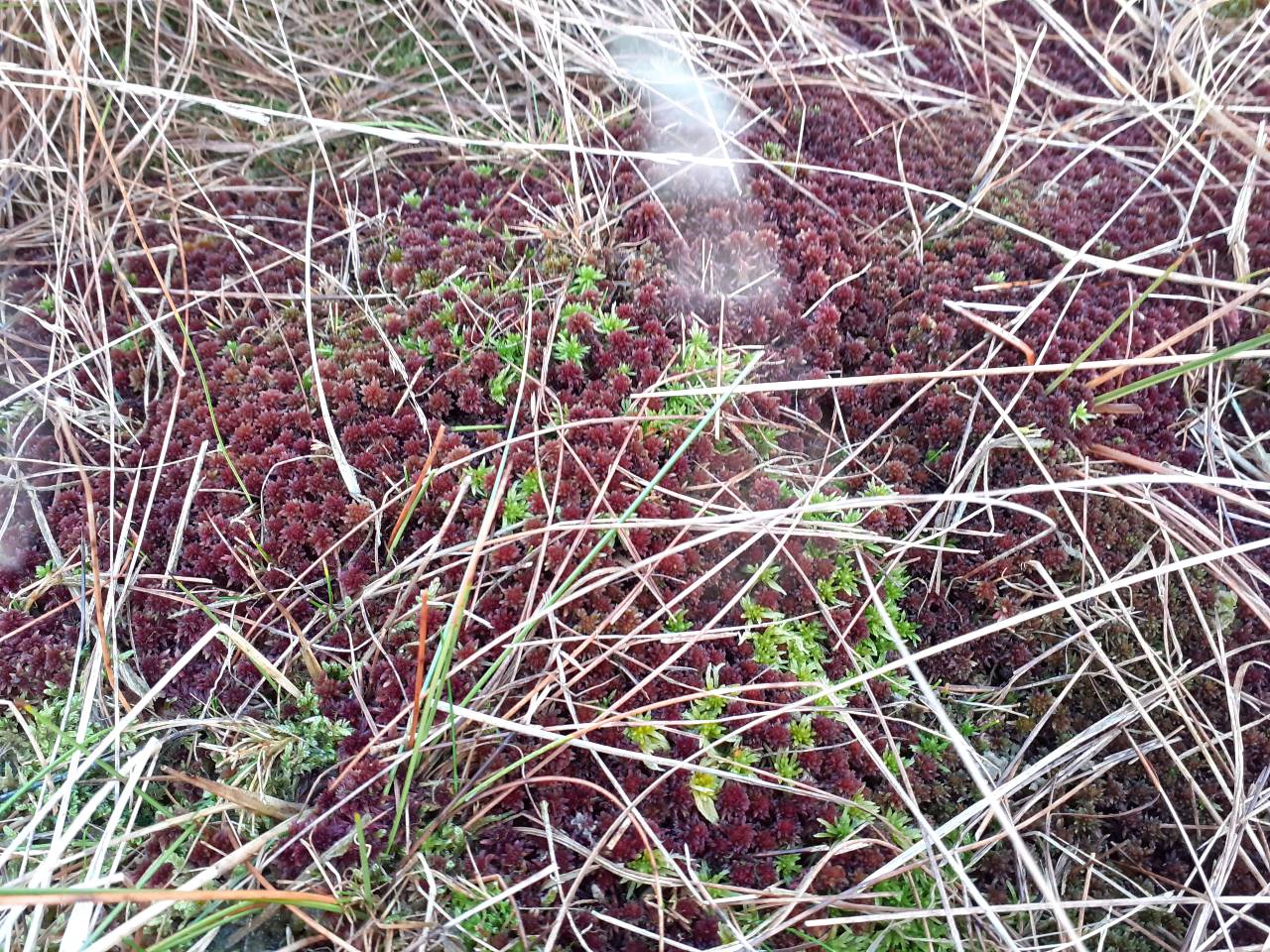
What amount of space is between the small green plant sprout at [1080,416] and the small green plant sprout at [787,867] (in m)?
1.68

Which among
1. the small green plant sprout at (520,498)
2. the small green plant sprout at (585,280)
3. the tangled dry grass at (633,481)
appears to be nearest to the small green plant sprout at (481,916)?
the tangled dry grass at (633,481)

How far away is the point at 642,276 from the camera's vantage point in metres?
2.93

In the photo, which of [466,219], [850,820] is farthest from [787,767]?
[466,219]

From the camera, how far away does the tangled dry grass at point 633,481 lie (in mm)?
2148

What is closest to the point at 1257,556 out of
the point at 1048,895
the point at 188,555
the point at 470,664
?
the point at 1048,895

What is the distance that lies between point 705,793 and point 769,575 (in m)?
0.65

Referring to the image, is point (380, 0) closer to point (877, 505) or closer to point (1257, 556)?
point (877, 505)

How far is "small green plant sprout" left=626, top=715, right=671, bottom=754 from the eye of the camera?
221 cm

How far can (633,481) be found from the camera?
254 centimetres

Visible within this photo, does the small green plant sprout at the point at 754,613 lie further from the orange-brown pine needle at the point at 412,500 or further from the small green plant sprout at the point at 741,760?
the orange-brown pine needle at the point at 412,500

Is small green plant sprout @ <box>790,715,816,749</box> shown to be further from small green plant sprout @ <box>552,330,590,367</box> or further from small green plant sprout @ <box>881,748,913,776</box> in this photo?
small green plant sprout @ <box>552,330,590,367</box>

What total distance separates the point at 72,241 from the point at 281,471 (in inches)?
58.2

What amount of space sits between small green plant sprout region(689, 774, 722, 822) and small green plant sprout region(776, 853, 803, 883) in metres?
0.21

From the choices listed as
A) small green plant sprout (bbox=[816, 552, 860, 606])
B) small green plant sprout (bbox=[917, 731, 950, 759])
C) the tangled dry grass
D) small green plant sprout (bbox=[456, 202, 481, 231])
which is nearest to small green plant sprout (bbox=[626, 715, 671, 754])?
the tangled dry grass
